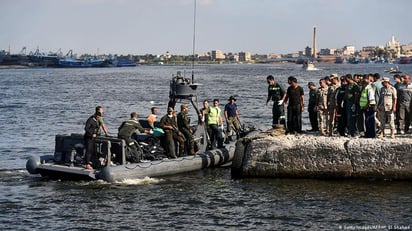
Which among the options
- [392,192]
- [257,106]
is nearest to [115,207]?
[392,192]

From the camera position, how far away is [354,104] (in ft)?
61.8

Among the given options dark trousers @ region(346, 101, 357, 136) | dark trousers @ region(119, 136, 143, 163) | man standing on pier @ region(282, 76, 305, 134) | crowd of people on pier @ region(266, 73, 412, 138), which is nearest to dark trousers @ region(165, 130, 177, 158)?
dark trousers @ region(119, 136, 143, 163)

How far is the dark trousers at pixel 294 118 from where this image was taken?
63.2 feet

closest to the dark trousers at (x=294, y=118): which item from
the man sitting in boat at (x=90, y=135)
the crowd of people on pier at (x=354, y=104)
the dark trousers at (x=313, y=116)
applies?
the crowd of people on pier at (x=354, y=104)

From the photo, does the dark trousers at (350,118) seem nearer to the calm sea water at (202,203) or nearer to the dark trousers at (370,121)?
the dark trousers at (370,121)

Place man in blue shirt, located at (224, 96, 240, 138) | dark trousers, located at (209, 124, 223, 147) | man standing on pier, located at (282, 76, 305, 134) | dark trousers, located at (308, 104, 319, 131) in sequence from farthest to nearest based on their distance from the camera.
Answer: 1. man in blue shirt, located at (224, 96, 240, 138)
2. dark trousers, located at (209, 124, 223, 147)
3. dark trousers, located at (308, 104, 319, 131)
4. man standing on pier, located at (282, 76, 305, 134)

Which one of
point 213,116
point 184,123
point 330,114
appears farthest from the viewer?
point 213,116

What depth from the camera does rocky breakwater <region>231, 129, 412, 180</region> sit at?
17516mm

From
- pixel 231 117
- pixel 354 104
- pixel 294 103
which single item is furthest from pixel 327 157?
pixel 231 117

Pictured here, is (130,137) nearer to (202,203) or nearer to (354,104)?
(202,203)

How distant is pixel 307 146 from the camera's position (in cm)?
1791

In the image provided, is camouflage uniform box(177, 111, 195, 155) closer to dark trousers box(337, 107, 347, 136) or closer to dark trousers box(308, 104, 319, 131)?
dark trousers box(308, 104, 319, 131)

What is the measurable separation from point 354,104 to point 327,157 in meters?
1.87

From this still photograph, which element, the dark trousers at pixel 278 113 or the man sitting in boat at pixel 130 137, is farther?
the dark trousers at pixel 278 113
